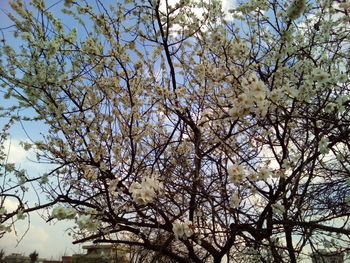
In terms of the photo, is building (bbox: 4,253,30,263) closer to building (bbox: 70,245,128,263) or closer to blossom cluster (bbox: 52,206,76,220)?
building (bbox: 70,245,128,263)

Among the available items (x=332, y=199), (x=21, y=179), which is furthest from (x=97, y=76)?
(x=332, y=199)

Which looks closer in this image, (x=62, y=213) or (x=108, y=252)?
(x=62, y=213)

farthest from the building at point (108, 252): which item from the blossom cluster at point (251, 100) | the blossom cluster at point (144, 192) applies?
the blossom cluster at point (251, 100)

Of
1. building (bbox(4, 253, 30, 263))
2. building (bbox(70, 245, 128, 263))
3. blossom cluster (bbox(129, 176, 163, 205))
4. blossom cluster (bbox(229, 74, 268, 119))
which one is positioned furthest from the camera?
building (bbox(4, 253, 30, 263))

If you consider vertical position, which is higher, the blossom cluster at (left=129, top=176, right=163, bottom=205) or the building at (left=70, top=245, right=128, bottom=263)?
the building at (left=70, top=245, right=128, bottom=263)

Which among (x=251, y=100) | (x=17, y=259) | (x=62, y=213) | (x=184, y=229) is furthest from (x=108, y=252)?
(x=17, y=259)

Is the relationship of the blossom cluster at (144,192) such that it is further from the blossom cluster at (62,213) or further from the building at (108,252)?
the building at (108,252)

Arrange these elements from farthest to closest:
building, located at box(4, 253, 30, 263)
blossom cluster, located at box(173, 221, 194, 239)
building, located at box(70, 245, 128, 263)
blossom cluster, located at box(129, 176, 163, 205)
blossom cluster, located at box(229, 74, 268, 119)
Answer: building, located at box(4, 253, 30, 263) → building, located at box(70, 245, 128, 263) → blossom cluster, located at box(173, 221, 194, 239) → blossom cluster, located at box(129, 176, 163, 205) → blossom cluster, located at box(229, 74, 268, 119)

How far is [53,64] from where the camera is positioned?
3.70 m

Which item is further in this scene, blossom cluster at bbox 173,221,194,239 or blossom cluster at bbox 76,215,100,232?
blossom cluster at bbox 173,221,194,239

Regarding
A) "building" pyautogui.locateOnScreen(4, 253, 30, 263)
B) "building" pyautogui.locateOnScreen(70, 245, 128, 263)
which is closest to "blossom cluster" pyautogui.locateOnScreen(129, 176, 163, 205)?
"building" pyautogui.locateOnScreen(70, 245, 128, 263)

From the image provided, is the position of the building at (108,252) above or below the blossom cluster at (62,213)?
above

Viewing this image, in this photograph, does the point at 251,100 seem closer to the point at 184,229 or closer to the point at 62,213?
the point at 184,229

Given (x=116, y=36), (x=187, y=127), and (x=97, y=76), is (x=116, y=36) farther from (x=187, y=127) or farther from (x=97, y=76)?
(x=187, y=127)
